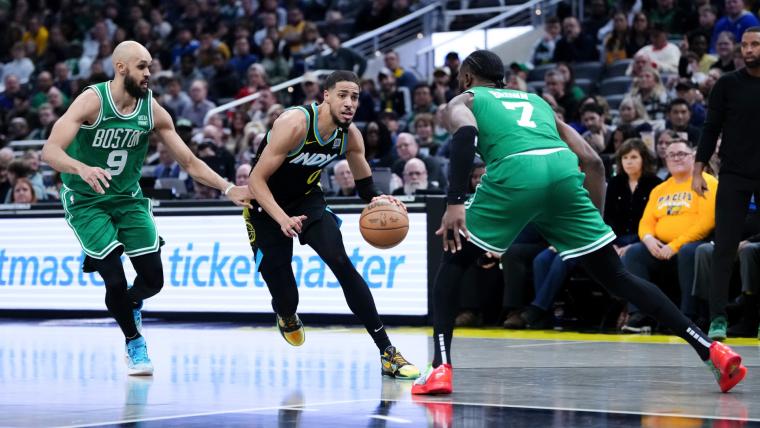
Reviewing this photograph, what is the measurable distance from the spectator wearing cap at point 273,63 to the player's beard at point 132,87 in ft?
41.3

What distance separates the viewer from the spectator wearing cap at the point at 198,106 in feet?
64.0

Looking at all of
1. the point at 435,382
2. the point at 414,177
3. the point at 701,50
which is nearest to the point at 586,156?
the point at 435,382

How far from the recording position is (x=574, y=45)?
725 inches

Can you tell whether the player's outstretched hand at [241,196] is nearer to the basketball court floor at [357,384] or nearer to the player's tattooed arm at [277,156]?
the player's tattooed arm at [277,156]

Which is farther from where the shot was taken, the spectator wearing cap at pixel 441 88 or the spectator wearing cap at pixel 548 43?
the spectator wearing cap at pixel 548 43

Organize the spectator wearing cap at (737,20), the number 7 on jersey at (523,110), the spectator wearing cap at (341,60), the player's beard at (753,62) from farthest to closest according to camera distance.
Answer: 1. the spectator wearing cap at (341,60)
2. the spectator wearing cap at (737,20)
3. the player's beard at (753,62)
4. the number 7 on jersey at (523,110)

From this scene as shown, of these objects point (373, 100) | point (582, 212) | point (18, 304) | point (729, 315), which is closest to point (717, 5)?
point (373, 100)

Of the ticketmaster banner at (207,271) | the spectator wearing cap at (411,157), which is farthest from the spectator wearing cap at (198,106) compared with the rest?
the spectator wearing cap at (411,157)

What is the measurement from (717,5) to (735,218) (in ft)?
28.7

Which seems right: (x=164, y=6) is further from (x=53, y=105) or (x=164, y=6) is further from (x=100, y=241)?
(x=100, y=241)

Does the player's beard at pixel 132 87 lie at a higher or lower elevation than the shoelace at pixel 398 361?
higher

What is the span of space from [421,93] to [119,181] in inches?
352

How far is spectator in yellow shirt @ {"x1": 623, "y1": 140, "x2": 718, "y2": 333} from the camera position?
10867 mm

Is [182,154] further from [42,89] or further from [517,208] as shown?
[42,89]
